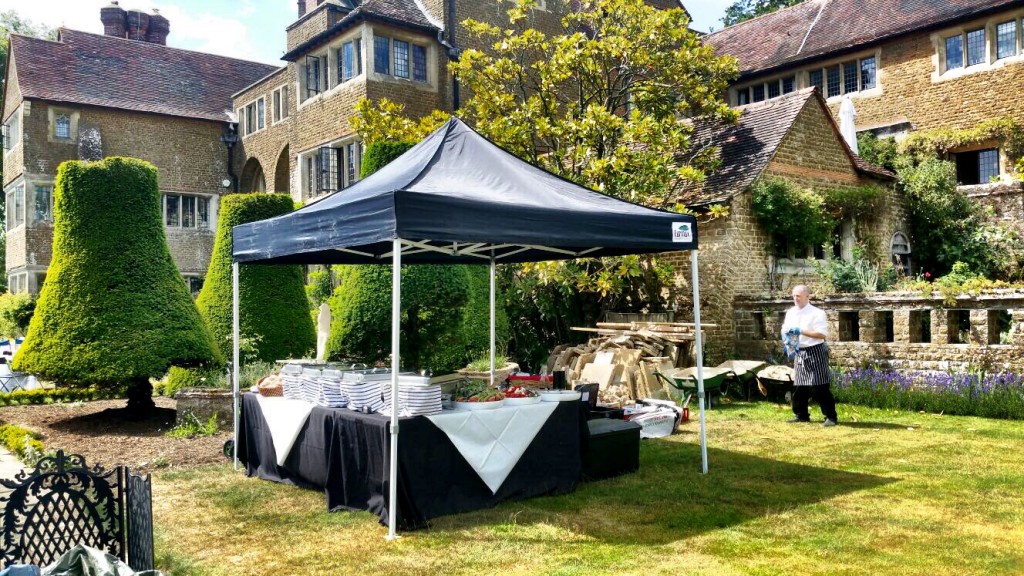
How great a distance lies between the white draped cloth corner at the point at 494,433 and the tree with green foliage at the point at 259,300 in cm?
703

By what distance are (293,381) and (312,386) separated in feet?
1.15

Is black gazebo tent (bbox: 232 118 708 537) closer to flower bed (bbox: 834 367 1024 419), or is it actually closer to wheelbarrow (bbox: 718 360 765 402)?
wheelbarrow (bbox: 718 360 765 402)

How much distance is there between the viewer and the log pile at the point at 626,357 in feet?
40.5

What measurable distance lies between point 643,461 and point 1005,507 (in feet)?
9.97

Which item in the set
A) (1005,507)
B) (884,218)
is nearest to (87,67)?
(884,218)

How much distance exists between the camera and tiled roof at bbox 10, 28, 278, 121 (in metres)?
27.8

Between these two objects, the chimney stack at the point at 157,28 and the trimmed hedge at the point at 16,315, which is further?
the chimney stack at the point at 157,28

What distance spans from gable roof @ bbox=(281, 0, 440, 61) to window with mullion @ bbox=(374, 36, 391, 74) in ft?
1.67

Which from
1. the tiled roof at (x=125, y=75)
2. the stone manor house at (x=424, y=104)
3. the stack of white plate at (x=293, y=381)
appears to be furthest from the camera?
the tiled roof at (x=125, y=75)

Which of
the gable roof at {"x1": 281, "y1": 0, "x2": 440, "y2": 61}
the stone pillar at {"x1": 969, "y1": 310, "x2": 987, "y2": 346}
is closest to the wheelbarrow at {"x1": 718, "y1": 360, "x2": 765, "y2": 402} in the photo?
the stone pillar at {"x1": 969, "y1": 310, "x2": 987, "y2": 346}

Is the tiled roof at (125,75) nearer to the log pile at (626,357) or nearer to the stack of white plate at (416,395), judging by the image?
the log pile at (626,357)

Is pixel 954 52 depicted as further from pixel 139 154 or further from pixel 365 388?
pixel 139 154

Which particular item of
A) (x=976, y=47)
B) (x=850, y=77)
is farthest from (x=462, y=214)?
(x=850, y=77)

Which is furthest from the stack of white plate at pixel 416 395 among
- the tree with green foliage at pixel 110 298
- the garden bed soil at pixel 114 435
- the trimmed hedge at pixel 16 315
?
the trimmed hedge at pixel 16 315
